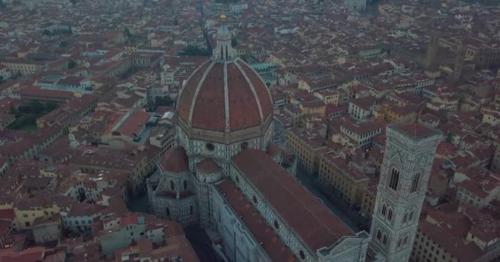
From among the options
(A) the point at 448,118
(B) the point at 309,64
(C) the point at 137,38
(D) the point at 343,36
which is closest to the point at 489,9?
(D) the point at 343,36

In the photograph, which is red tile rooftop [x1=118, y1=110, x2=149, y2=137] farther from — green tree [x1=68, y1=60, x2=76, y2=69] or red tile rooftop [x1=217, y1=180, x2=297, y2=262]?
green tree [x1=68, y1=60, x2=76, y2=69]

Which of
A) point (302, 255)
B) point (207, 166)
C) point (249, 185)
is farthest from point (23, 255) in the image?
point (302, 255)

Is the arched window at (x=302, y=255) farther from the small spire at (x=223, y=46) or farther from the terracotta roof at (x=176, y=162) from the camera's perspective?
the small spire at (x=223, y=46)

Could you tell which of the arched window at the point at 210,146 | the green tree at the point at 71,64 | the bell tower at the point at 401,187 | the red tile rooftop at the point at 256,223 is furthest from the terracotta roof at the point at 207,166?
the green tree at the point at 71,64

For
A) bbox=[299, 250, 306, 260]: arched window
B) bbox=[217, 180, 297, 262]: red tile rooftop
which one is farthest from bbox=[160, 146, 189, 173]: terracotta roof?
bbox=[299, 250, 306, 260]: arched window

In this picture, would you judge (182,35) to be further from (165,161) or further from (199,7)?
(165,161)

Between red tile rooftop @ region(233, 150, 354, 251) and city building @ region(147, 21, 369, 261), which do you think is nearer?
red tile rooftop @ region(233, 150, 354, 251)
